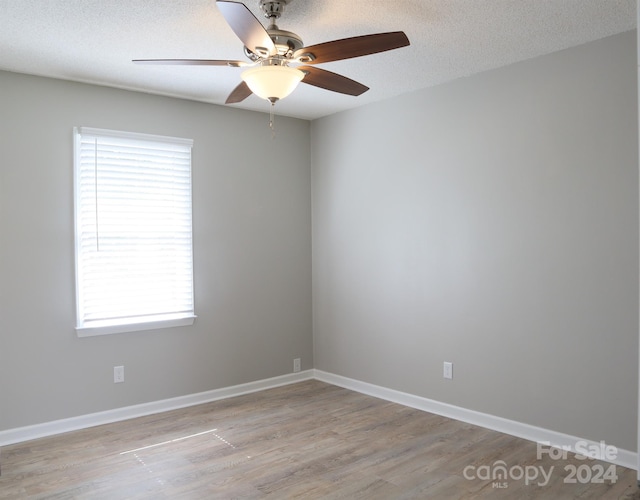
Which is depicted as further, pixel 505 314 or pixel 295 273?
pixel 295 273

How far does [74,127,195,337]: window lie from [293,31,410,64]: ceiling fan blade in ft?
6.72

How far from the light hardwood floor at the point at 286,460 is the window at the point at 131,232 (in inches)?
32.8

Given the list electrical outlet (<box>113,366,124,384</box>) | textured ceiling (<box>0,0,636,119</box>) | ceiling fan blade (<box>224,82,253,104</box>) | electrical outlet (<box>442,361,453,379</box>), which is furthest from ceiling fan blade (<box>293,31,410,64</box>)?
electrical outlet (<box>113,366,124,384</box>)

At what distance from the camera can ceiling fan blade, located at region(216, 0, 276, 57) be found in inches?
76.3

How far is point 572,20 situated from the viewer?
2805mm

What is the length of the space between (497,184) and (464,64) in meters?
0.83

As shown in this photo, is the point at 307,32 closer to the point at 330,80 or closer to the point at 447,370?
the point at 330,80

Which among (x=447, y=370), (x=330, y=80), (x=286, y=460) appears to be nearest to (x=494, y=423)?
(x=447, y=370)

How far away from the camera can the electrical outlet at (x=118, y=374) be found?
3.93 metres

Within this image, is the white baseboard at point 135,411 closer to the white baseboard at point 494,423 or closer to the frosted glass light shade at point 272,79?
the white baseboard at point 494,423

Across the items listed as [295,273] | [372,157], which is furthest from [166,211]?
[372,157]

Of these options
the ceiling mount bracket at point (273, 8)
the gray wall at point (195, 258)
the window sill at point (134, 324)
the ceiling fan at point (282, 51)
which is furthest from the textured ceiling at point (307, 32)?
the window sill at point (134, 324)

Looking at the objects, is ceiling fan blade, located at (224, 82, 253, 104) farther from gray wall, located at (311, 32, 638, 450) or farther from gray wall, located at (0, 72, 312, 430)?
gray wall, located at (311, 32, 638, 450)

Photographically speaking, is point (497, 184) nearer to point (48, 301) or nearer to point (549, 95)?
point (549, 95)
